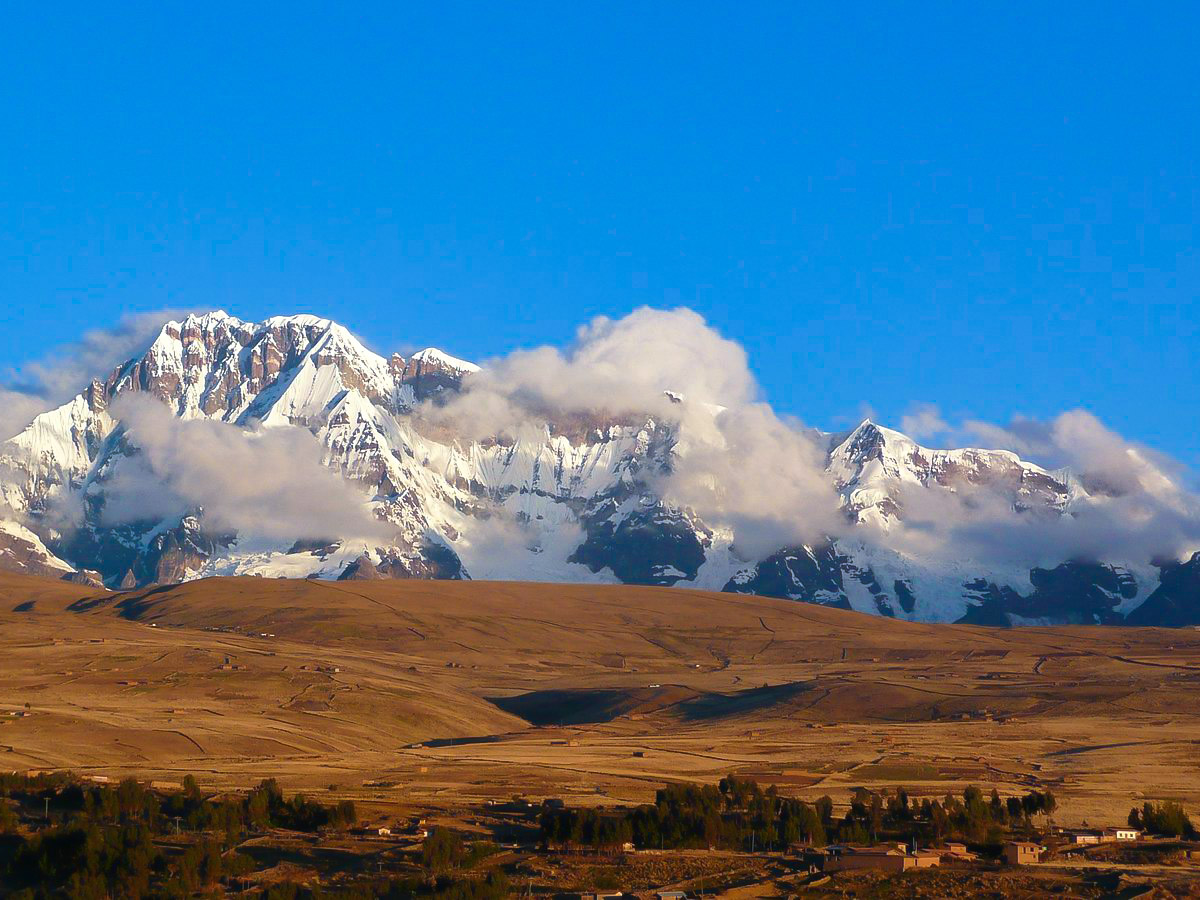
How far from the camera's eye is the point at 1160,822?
10119 cm

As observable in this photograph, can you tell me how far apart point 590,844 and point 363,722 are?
10234cm

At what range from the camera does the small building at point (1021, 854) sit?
8906 centimetres

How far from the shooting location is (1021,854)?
89.5 m

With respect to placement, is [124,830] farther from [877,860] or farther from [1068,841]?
[1068,841]

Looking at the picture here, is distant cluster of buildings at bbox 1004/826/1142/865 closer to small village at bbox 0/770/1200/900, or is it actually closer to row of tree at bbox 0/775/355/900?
small village at bbox 0/770/1200/900

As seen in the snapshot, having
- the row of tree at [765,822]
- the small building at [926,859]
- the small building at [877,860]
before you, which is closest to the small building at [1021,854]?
the small building at [926,859]

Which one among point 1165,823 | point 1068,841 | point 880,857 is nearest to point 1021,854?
point 1068,841

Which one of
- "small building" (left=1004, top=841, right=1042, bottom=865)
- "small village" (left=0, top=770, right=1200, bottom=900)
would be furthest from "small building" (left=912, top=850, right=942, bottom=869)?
"small building" (left=1004, top=841, right=1042, bottom=865)

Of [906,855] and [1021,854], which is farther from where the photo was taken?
[1021,854]

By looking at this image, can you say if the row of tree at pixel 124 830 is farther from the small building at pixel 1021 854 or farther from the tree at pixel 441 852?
the small building at pixel 1021 854

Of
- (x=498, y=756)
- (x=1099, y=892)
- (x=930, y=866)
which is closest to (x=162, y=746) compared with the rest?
(x=498, y=756)

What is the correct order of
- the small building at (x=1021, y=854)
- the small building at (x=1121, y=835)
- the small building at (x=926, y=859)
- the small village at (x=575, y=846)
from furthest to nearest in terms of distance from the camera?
1. the small building at (x=1121, y=835)
2. the small building at (x=1021, y=854)
3. the small building at (x=926, y=859)
4. the small village at (x=575, y=846)

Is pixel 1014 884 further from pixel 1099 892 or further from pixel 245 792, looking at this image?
pixel 245 792

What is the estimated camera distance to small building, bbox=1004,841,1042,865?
89.1m
